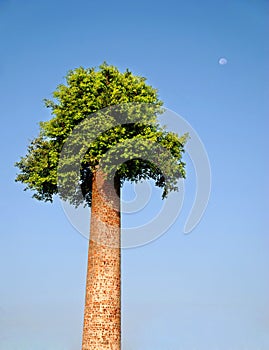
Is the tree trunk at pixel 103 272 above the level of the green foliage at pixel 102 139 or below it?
below

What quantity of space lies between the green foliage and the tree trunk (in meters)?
1.10

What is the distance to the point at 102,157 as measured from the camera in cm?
2203

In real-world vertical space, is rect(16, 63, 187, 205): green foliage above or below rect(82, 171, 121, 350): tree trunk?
above

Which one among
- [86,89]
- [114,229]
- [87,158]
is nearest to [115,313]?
[114,229]

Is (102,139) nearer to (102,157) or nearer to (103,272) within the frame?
(102,157)

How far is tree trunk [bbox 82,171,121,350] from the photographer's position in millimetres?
20344

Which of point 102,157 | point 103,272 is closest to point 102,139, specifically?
point 102,157

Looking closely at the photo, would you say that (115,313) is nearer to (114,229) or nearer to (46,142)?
(114,229)

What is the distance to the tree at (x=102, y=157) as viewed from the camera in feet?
68.4

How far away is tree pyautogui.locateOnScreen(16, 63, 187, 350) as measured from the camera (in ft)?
68.4

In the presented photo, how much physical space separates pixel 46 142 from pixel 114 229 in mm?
5501

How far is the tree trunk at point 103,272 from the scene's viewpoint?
66.7 feet

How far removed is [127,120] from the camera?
22.5 m

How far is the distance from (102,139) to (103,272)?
5.62m
